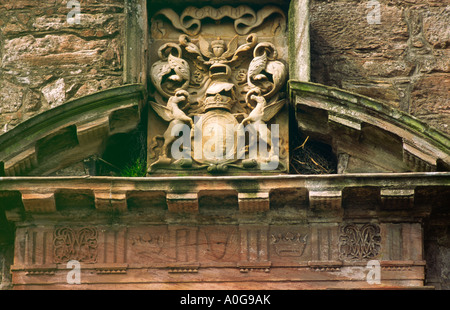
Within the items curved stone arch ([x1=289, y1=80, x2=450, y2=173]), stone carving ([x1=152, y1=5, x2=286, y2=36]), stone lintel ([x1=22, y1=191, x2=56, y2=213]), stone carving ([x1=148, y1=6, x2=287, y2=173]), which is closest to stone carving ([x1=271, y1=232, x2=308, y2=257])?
stone carving ([x1=148, y1=6, x2=287, y2=173])

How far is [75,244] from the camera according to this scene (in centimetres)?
758

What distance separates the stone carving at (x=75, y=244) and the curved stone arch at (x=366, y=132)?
161 cm

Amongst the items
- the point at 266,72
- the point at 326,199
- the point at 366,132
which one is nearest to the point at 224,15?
the point at 266,72

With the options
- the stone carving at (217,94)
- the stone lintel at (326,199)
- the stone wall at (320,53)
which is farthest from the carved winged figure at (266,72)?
the stone lintel at (326,199)

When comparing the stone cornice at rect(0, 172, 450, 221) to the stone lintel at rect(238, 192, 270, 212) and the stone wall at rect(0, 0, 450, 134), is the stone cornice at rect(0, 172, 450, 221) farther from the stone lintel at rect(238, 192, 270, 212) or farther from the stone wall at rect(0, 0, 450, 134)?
the stone wall at rect(0, 0, 450, 134)

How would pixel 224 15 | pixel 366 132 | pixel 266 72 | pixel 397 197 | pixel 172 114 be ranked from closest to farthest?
1. pixel 397 197
2. pixel 366 132
3. pixel 172 114
4. pixel 266 72
5. pixel 224 15

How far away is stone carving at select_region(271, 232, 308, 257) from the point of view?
24.6 ft

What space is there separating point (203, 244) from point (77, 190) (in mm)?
883

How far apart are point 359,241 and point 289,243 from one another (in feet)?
1.48

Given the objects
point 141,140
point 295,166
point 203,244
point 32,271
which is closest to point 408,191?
point 295,166

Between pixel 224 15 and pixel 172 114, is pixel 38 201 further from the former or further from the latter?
pixel 224 15

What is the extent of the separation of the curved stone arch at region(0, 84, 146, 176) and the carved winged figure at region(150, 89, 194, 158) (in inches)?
6.2

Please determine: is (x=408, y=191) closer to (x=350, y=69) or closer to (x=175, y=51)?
(x=350, y=69)

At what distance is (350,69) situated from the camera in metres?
8.32
